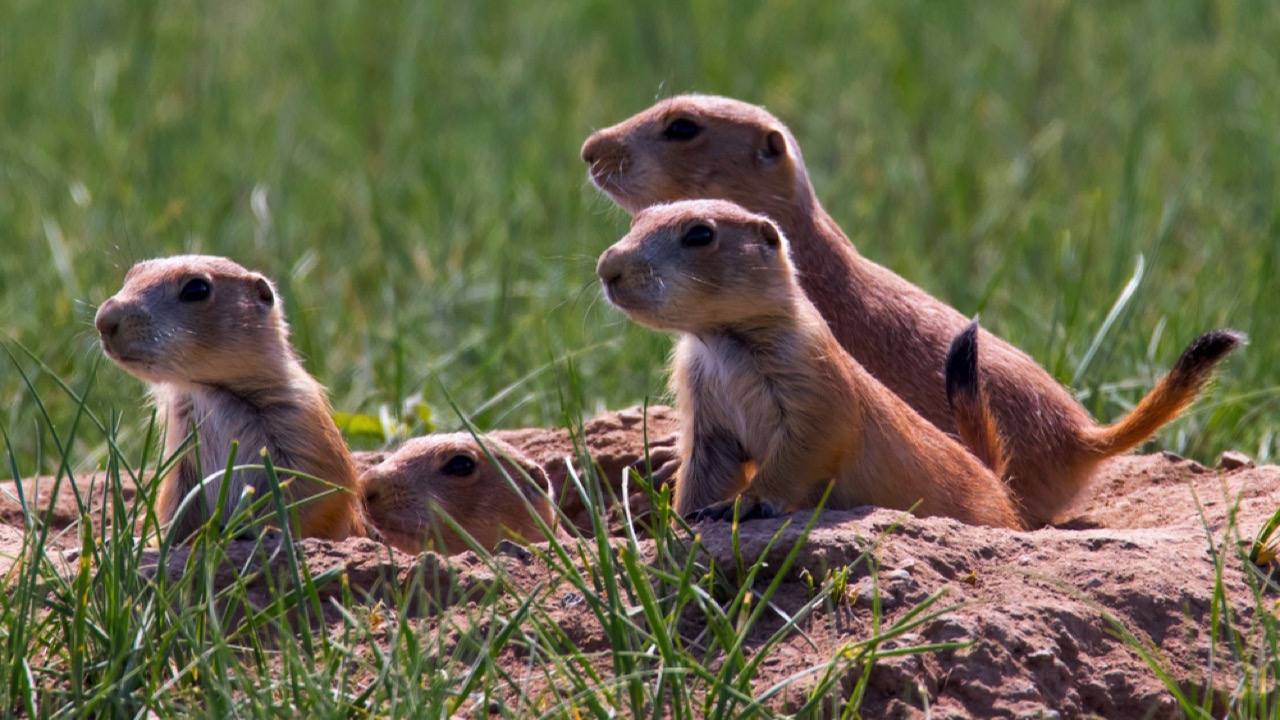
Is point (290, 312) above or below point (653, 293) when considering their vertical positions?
below

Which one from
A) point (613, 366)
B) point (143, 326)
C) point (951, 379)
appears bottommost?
point (613, 366)

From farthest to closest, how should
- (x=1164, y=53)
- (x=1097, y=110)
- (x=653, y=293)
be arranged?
(x=1164, y=53) < (x=1097, y=110) < (x=653, y=293)

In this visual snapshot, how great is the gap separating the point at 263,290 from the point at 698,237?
124 centimetres

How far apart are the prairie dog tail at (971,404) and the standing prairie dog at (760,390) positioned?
0.78ft

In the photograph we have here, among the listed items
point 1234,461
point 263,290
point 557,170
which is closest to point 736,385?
point 263,290

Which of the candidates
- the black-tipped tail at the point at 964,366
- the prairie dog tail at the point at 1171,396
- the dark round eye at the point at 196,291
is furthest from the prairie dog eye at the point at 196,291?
the prairie dog tail at the point at 1171,396

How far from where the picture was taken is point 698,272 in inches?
169

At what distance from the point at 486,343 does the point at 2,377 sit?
1.93 meters

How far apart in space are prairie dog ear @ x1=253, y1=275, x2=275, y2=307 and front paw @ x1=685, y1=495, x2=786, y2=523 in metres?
1.37

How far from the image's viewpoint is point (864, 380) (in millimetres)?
4422

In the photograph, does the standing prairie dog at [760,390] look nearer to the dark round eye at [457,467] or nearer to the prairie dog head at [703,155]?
the dark round eye at [457,467]

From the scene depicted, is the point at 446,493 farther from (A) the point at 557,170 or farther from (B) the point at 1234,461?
(A) the point at 557,170

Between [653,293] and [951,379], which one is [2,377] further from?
[951,379]

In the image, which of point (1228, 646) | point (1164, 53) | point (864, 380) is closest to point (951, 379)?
point (864, 380)
